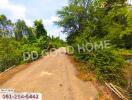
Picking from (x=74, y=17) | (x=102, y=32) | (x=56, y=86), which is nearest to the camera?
(x=56, y=86)

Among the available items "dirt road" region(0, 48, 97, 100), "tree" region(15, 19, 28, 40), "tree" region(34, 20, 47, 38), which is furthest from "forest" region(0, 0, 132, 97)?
"tree" region(15, 19, 28, 40)

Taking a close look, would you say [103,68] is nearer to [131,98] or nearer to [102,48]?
[102,48]

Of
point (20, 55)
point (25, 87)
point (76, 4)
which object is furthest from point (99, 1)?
point (25, 87)

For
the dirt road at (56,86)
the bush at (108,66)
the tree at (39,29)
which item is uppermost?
the tree at (39,29)

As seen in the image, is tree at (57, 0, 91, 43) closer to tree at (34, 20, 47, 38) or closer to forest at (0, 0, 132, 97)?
forest at (0, 0, 132, 97)

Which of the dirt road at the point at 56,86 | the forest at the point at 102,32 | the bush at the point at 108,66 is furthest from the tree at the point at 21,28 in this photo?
the dirt road at the point at 56,86

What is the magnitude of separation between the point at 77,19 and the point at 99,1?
5478 mm

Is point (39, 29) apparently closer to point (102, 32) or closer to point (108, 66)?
point (102, 32)

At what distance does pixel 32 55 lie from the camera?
37.6 metres

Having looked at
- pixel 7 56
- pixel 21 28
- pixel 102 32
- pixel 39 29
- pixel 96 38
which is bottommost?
pixel 7 56

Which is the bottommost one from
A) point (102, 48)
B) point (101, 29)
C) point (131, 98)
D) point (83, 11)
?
point (131, 98)

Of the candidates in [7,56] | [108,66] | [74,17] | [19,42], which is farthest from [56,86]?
[74,17]

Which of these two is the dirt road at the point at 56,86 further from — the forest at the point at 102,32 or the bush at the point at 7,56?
the bush at the point at 7,56

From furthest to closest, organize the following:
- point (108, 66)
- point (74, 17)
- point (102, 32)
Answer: point (74, 17), point (102, 32), point (108, 66)
